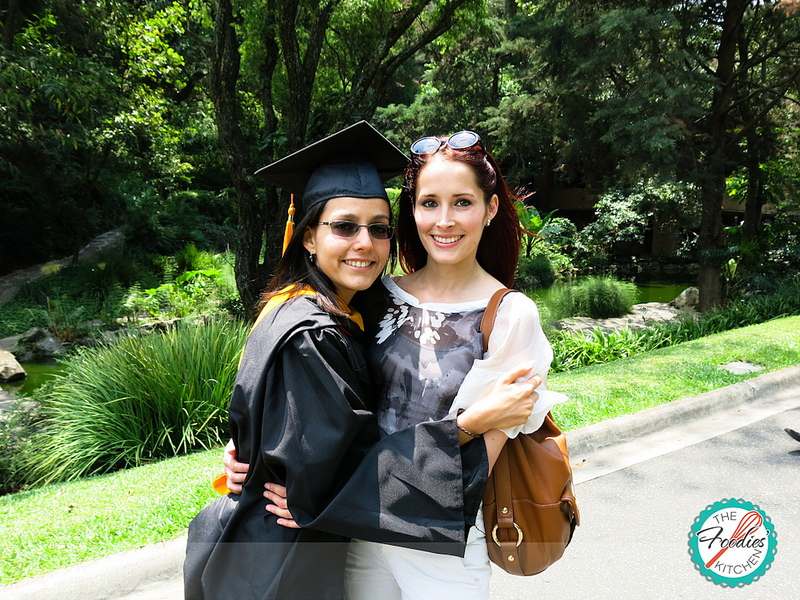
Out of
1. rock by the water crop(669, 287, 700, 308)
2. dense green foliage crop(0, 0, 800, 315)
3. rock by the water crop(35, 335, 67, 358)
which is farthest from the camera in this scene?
rock by the water crop(669, 287, 700, 308)

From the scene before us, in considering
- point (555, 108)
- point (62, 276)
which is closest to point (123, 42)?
point (62, 276)

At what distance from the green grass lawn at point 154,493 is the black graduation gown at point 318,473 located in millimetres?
1948

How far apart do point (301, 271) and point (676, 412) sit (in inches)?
179

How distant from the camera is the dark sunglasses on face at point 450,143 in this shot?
184cm

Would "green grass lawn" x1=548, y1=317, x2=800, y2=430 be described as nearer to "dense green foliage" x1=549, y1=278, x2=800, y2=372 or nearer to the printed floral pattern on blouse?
"dense green foliage" x1=549, y1=278, x2=800, y2=372

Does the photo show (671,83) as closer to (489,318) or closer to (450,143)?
(450,143)

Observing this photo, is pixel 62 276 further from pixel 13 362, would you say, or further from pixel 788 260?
pixel 788 260

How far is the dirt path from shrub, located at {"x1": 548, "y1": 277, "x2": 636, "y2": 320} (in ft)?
44.1

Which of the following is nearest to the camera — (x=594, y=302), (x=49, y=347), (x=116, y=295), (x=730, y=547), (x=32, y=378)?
(x=730, y=547)

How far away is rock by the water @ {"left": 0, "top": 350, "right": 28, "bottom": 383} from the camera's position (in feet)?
29.8

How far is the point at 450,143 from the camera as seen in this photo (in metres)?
1.85

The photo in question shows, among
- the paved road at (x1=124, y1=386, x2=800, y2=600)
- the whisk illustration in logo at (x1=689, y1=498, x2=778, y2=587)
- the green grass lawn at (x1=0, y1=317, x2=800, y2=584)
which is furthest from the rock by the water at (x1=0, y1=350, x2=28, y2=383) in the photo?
the whisk illustration in logo at (x1=689, y1=498, x2=778, y2=587)

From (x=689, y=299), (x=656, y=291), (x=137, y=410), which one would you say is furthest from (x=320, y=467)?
(x=656, y=291)

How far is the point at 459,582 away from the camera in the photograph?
5.30 feet
